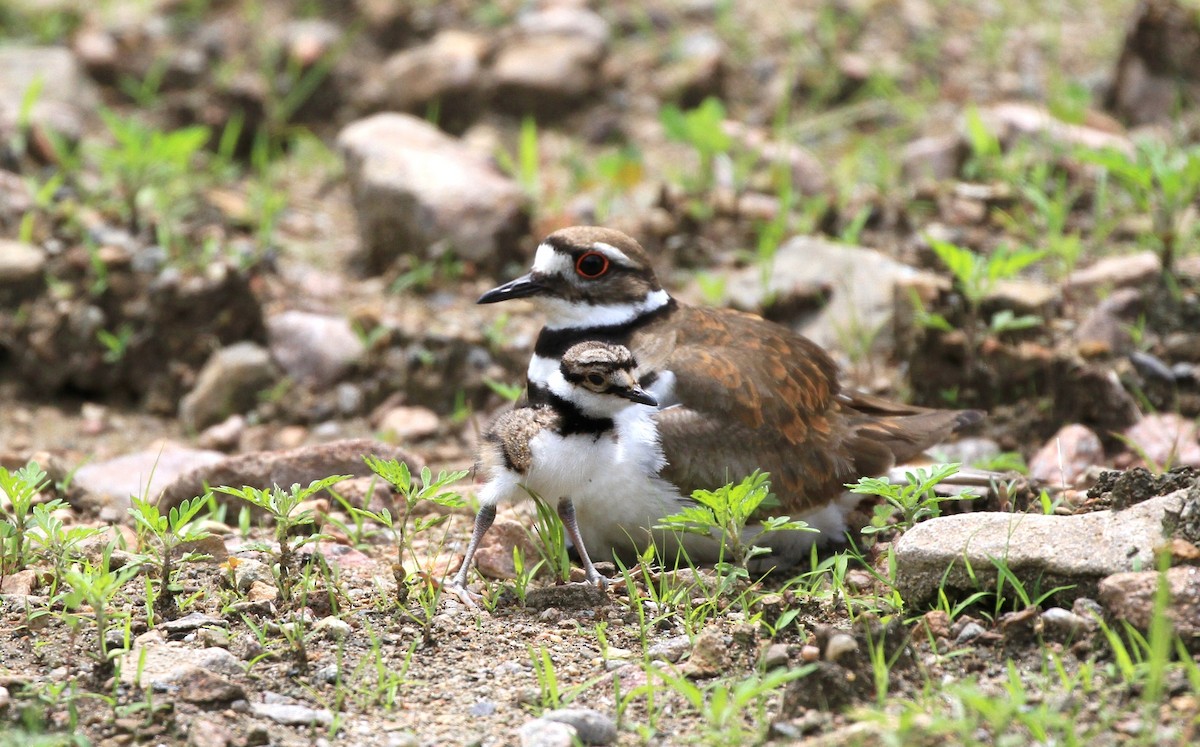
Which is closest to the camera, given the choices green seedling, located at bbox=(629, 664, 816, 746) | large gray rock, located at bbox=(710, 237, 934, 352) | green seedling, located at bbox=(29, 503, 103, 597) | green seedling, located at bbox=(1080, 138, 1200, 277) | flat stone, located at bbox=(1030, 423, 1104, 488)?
green seedling, located at bbox=(629, 664, 816, 746)

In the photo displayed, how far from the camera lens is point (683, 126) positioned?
7.75 metres

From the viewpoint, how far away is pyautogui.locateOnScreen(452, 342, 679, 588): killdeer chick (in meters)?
4.72

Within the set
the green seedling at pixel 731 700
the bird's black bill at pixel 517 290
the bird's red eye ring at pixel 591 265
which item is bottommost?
the green seedling at pixel 731 700

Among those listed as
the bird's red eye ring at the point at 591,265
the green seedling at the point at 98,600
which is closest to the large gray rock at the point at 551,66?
the bird's red eye ring at the point at 591,265

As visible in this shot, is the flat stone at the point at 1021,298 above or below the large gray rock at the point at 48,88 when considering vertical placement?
below

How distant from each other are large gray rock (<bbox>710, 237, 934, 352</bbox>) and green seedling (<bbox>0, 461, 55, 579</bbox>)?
373cm

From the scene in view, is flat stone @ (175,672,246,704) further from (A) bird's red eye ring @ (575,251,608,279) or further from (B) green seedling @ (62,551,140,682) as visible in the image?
(A) bird's red eye ring @ (575,251,608,279)

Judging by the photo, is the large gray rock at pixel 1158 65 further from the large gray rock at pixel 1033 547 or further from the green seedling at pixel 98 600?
the green seedling at pixel 98 600

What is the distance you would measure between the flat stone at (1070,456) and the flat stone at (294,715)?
10.5ft

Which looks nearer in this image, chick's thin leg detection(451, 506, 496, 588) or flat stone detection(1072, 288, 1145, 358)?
chick's thin leg detection(451, 506, 496, 588)

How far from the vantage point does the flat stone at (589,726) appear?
3.62 m

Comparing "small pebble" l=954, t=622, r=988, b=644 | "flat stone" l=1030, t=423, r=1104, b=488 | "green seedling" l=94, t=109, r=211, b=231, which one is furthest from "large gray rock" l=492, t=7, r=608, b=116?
"small pebble" l=954, t=622, r=988, b=644

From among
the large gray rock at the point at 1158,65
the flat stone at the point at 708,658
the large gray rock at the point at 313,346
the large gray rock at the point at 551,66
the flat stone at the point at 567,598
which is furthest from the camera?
the large gray rock at the point at 551,66

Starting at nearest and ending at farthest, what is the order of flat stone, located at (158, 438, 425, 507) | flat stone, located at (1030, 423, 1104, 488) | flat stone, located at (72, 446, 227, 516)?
flat stone, located at (158, 438, 425, 507)
flat stone, located at (72, 446, 227, 516)
flat stone, located at (1030, 423, 1104, 488)
